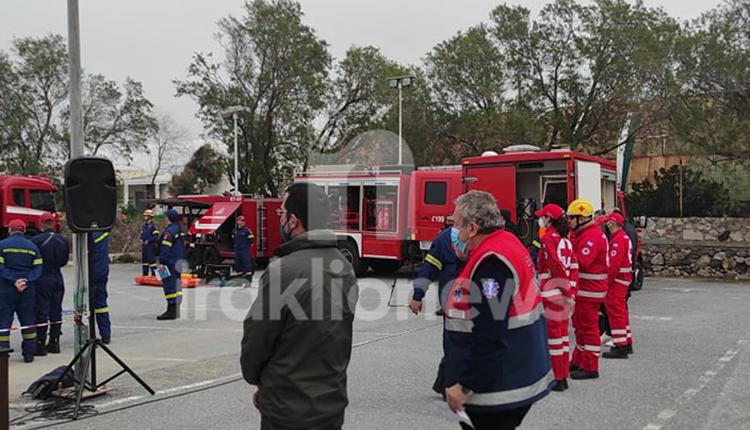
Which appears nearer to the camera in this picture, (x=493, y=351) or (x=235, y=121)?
(x=493, y=351)

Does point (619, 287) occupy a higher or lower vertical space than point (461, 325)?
lower

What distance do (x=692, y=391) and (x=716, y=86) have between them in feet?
50.9

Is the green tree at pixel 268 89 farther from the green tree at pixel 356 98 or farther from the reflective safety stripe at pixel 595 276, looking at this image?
the reflective safety stripe at pixel 595 276

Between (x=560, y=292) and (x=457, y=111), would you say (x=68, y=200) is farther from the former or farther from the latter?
(x=457, y=111)

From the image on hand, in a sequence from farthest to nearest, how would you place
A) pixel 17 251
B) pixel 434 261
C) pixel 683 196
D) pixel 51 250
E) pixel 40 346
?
pixel 683 196, pixel 51 250, pixel 40 346, pixel 17 251, pixel 434 261

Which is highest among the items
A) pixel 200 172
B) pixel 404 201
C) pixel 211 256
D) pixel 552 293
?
pixel 200 172

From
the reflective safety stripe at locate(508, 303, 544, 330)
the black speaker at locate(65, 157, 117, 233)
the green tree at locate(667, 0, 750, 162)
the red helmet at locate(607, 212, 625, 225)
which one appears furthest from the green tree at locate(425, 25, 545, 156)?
the reflective safety stripe at locate(508, 303, 544, 330)

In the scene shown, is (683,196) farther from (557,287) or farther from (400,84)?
(557,287)

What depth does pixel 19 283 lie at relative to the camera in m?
8.87

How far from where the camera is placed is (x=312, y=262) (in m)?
3.37

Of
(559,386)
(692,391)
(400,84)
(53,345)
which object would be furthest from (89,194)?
(400,84)

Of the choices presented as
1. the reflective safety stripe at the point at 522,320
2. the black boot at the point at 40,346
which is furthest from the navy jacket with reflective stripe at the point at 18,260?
the reflective safety stripe at the point at 522,320

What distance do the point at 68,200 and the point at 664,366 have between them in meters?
6.65

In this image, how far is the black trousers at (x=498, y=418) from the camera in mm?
3637
